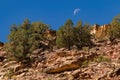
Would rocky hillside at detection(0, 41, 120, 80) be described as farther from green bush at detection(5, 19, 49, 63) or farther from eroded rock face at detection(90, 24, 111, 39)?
eroded rock face at detection(90, 24, 111, 39)

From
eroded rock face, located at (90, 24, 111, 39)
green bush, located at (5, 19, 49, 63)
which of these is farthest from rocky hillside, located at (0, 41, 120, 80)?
eroded rock face, located at (90, 24, 111, 39)

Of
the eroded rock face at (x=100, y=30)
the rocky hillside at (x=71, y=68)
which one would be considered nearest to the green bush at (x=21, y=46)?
the rocky hillside at (x=71, y=68)

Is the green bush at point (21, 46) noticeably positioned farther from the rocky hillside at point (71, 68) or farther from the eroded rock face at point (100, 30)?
the eroded rock face at point (100, 30)

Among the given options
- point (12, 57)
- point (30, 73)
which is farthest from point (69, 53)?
point (12, 57)

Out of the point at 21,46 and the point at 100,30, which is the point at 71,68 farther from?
the point at 100,30

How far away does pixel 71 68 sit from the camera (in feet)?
117

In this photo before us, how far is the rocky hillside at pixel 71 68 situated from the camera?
32938 mm

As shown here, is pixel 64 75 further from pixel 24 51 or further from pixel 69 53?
pixel 24 51

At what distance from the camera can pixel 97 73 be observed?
3309 centimetres

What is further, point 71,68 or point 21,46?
point 21,46

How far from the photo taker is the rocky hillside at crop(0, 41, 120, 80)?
108ft

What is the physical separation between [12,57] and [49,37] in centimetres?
2227

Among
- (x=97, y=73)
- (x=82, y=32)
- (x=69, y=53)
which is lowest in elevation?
(x=97, y=73)

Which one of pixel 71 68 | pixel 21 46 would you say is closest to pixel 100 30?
pixel 21 46
